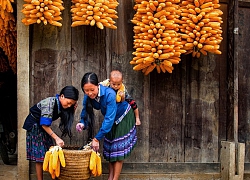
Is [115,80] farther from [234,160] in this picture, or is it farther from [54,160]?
[234,160]

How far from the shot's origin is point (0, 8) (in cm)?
394

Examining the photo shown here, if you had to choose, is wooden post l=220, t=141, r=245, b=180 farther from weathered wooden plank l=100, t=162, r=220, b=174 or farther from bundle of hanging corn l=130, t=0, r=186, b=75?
bundle of hanging corn l=130, t=0, r=186, b=75

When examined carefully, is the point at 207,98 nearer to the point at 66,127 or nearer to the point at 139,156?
the point at 139,156

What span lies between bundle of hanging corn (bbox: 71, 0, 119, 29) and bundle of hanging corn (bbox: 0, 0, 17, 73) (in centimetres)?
69

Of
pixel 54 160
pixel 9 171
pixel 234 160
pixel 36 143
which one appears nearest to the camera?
pixel 54 160

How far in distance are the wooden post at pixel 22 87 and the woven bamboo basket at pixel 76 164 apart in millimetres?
801

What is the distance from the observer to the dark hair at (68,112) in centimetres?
355

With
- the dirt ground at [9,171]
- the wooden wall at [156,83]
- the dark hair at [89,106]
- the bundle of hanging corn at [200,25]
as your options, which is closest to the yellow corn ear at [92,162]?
the dark hair at [89,106]

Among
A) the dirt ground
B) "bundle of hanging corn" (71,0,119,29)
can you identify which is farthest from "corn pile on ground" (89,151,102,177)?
"bundle of hanging corn" (71,0,119,29)

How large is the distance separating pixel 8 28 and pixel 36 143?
143 centimetres

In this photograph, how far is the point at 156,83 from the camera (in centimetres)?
432

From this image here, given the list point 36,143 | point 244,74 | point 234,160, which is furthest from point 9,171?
point 244,74

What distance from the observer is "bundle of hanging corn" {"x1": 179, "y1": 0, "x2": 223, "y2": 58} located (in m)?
3.88

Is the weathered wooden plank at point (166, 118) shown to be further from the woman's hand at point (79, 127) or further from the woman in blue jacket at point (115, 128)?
the woman's hand at point (79, 127)
